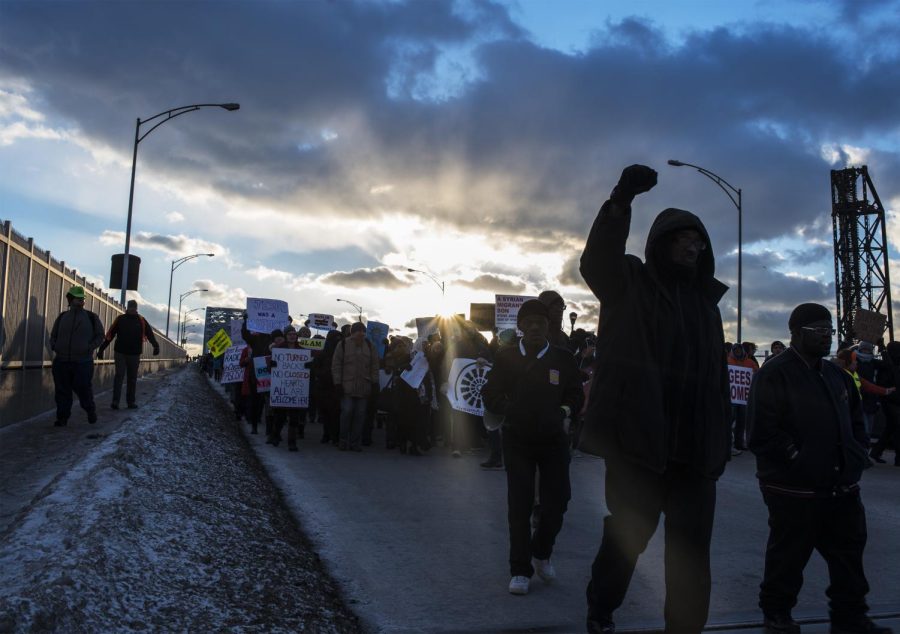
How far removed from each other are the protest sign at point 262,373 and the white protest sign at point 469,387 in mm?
4534

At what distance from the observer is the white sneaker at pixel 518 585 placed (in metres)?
5.21

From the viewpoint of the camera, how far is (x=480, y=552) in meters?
6.41

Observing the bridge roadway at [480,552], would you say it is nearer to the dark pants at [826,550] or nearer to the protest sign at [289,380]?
the dark pants at [826,550]

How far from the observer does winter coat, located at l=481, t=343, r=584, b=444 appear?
550 centimetres

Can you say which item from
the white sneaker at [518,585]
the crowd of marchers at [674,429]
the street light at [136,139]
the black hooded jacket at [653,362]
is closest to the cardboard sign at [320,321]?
the street light at [136,139]

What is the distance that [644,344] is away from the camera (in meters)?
3.63

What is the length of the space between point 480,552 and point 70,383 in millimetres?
8648

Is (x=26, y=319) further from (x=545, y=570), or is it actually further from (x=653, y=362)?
(x=653, y=362)

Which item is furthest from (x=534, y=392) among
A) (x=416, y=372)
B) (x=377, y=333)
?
(x=377, y=333)

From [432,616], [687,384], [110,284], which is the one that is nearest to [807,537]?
[687,384]

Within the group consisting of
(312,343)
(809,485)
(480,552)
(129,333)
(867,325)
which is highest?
(867,325)

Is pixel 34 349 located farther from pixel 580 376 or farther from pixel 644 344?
pixel 644 344

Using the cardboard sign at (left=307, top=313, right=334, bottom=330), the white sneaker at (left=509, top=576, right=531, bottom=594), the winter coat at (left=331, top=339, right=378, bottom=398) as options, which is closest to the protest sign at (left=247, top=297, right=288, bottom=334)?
the winter coat at (left=331, top=339, right=378, bottom=398)

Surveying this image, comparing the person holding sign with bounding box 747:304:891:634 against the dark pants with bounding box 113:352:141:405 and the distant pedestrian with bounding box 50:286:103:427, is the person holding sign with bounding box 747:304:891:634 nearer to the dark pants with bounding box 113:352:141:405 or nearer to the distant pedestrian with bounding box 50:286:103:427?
the distant pedestrian with bounding box 50:286:103:427
